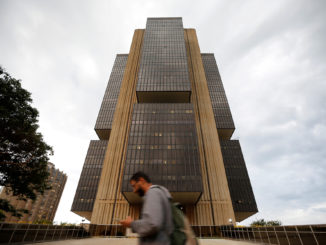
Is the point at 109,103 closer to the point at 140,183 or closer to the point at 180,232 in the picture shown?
the point at 140,183

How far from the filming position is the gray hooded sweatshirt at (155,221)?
5.66ft

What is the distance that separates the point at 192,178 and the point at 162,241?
1288 inches

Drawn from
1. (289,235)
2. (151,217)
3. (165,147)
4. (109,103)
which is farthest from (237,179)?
(151,217)

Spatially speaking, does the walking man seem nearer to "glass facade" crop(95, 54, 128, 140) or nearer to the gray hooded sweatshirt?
the gray hooded sweatshirt

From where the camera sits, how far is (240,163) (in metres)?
66.1

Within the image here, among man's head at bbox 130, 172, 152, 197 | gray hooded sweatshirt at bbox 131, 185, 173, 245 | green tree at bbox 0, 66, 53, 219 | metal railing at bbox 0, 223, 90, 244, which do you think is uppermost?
green tree at bbox 0, 66, 53, 219

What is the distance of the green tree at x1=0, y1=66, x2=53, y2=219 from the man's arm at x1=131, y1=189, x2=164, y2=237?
15.4m

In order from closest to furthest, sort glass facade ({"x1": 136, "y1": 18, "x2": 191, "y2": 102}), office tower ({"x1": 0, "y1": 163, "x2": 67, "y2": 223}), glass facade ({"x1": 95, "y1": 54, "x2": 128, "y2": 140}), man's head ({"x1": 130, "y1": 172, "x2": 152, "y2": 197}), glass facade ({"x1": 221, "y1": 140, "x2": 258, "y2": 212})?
man's head ({"x1": 130, "y1": 172, "x2": 152, "y2": 197}) → glass facade ({"x1": 136, "y1": 18, "x2": 191, "y2": 102}) → glass facade ({"x1": 221, "y1": 140, "x2": 258, "y2": 212}) → glass facade ({"x1": 95, "y1": 54, "x2": 128, "y2": 140}) → office tower ({"x1": 0, "y1": 163, "x2": 67, "y2": 223})

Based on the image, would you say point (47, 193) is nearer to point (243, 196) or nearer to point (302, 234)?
point (243, 196)

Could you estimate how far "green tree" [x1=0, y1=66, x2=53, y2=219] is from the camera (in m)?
12.8

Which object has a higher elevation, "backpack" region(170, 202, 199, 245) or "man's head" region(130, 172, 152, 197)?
"man's head" region(130, 172, 152, 197)

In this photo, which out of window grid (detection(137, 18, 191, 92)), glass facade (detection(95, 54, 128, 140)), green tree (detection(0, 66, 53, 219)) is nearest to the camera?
green tree (detection(0, 66, 53, 219))

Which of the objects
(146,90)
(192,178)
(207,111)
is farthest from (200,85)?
(192,178)

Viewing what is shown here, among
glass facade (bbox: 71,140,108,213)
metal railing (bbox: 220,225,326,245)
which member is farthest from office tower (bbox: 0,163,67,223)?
metal railing (bbox: 220,225,326,245)
